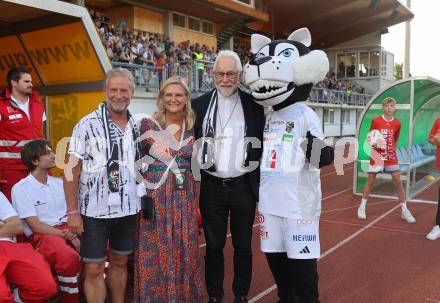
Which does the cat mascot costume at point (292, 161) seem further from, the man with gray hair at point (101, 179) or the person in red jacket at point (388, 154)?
the person in red jacket at point (388, 154)

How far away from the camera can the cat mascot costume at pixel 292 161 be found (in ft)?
9.70

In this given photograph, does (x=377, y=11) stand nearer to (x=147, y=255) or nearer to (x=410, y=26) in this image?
(x=410, y=26)

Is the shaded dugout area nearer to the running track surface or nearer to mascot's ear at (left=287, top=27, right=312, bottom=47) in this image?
the running track surface

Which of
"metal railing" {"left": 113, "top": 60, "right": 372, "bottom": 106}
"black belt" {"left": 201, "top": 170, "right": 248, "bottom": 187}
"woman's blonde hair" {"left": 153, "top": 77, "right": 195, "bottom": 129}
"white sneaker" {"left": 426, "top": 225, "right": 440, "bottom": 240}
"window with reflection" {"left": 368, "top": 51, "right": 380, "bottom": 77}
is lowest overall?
"white sneaker" {"left": 426, "top": 225, "right": 440, "bottom": 240}

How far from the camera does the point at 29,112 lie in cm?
428

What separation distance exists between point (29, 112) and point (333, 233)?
412 centimetres

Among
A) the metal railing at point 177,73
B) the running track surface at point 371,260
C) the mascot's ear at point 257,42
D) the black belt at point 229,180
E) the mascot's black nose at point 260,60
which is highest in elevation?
the metal railing at point 177,73

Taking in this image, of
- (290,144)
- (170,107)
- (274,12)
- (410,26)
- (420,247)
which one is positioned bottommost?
(420,247)

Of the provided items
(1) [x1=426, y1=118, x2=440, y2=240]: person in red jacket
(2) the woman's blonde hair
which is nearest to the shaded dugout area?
(1) [x1=426, y1=118, x2=440, y2=240]: person in red jacket

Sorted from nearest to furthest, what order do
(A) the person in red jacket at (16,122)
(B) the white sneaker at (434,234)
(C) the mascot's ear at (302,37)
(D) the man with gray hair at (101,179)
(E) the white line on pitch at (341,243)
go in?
1. (D) the man with gray hair at (101,179)
2. (C) the mascot's ear at (302,37)
3. (E) the white line on pitch at (341,243)
4. (A) the person in red jacket at (16,122)
5. (B) the white sneaker at (434,234)

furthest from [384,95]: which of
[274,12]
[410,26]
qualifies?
[274,12]

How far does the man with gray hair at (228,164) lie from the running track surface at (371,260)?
595 mm

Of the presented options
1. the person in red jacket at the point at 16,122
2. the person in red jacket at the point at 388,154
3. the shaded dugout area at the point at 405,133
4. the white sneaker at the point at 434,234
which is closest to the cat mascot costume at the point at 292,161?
the person in red jacket at the point at 16,122

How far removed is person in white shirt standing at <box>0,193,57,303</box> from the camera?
288 centimetres
